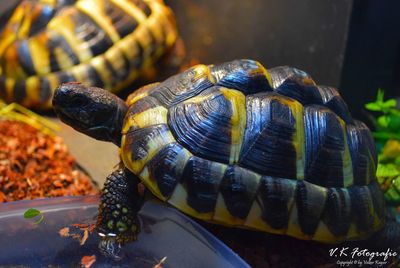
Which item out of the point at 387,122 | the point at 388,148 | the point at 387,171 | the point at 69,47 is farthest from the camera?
the point at 69,47

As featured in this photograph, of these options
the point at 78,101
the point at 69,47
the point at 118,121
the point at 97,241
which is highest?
the point at 78,101

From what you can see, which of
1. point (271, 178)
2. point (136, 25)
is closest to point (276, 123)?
point (271, 178)

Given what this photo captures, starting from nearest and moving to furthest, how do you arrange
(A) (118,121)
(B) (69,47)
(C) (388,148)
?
(A) (118,121) → (C) (388,148) → (B) (69,47)

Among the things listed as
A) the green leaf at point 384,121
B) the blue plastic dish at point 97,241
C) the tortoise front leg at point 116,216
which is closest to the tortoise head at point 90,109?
the tortoise front leg at point 116,216

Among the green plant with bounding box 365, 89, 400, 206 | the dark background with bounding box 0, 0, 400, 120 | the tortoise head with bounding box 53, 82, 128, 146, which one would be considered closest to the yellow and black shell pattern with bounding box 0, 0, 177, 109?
the dark background with bounding box 0, 0, 400, 120

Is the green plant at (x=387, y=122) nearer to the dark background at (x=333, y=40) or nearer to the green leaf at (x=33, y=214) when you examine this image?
the dark background at (x=333, y=40)

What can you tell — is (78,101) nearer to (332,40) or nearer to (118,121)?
(118,121)

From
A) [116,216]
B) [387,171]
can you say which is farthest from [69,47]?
[387,171]

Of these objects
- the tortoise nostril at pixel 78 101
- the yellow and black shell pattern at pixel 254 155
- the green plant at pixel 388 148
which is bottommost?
the green plant at pixel 388 148

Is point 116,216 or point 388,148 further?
point 388,148
